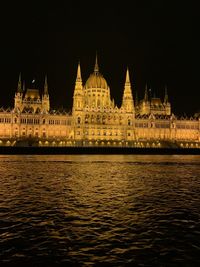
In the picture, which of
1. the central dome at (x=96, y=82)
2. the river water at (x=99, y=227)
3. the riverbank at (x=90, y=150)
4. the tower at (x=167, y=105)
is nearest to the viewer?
the river water at (x=99, y=227)

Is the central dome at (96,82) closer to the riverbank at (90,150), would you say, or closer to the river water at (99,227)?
the riverbank at (90,150)

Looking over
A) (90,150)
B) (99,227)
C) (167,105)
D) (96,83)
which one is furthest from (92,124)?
(99,227)

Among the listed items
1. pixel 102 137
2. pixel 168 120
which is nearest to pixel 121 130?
pixel 102 137

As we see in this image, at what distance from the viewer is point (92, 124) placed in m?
110

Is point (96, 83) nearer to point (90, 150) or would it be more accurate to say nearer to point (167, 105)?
point (167, 105)

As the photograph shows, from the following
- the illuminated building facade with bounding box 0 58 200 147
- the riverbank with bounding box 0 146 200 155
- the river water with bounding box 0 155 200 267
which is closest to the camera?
the river water with bounding box 0 155 200 267

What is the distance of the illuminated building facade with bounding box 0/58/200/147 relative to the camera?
107688mm

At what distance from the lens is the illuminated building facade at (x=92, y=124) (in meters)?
108

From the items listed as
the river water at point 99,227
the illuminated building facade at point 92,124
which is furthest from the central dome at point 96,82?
the river water at point 99,227

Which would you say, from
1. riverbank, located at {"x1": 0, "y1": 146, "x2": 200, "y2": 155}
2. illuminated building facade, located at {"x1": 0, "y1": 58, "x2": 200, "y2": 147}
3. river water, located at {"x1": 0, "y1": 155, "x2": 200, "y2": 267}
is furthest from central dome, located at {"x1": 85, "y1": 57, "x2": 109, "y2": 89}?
river water, located at {"x1": 0, "y1": 155, "x2": 200, "y2": 267}

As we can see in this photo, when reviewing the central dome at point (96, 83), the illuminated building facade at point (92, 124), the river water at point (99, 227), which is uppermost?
the central dome at point (96, 83)

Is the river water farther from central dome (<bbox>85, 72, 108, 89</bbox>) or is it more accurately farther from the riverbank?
central dome (<bbox>85, 72, 108, 89</bbox>)

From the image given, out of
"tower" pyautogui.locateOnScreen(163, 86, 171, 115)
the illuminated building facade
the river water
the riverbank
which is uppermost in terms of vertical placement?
"tower" pyautogui.locateOnScreen(163, 86, 171, 115)

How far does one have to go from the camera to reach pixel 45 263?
25.8ft
